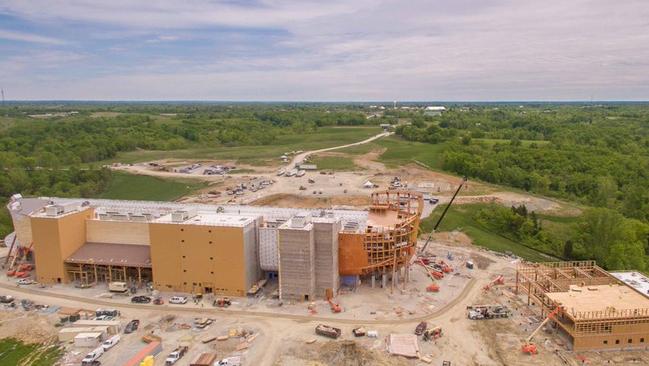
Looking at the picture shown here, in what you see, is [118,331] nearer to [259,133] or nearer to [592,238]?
[592,238]

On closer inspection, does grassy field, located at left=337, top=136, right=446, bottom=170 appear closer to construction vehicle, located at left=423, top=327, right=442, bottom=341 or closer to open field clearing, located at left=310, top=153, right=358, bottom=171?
open field clearing, located at left=310, top=153, right=358, bottom=171

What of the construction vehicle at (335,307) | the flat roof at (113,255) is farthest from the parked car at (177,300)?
the construction vehicle at (335,307)

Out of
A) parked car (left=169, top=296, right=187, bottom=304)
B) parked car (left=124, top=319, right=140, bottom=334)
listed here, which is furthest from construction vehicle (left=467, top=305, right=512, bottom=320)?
parked car (left=124, top=319, right=140, bottom=334)

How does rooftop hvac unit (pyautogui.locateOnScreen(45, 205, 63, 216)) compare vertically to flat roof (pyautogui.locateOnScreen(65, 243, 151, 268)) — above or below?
above

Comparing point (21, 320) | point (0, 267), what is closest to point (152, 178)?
point (0, 267)

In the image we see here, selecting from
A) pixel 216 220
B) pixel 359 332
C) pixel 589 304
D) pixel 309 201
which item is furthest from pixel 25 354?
pixel 309 201

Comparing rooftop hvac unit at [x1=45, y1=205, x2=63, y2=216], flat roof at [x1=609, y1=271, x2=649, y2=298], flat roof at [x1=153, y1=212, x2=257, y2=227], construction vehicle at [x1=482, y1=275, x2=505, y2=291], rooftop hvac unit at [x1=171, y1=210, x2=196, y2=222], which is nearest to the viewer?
flat roof at [x1=609, y1=271, x2=649, y2=298]

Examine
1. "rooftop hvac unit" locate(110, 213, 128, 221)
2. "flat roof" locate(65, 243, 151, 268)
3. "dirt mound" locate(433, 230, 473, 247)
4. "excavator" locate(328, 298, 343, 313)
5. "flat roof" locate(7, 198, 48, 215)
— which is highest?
"flat roof" locate(7, 198, 48, 215)
